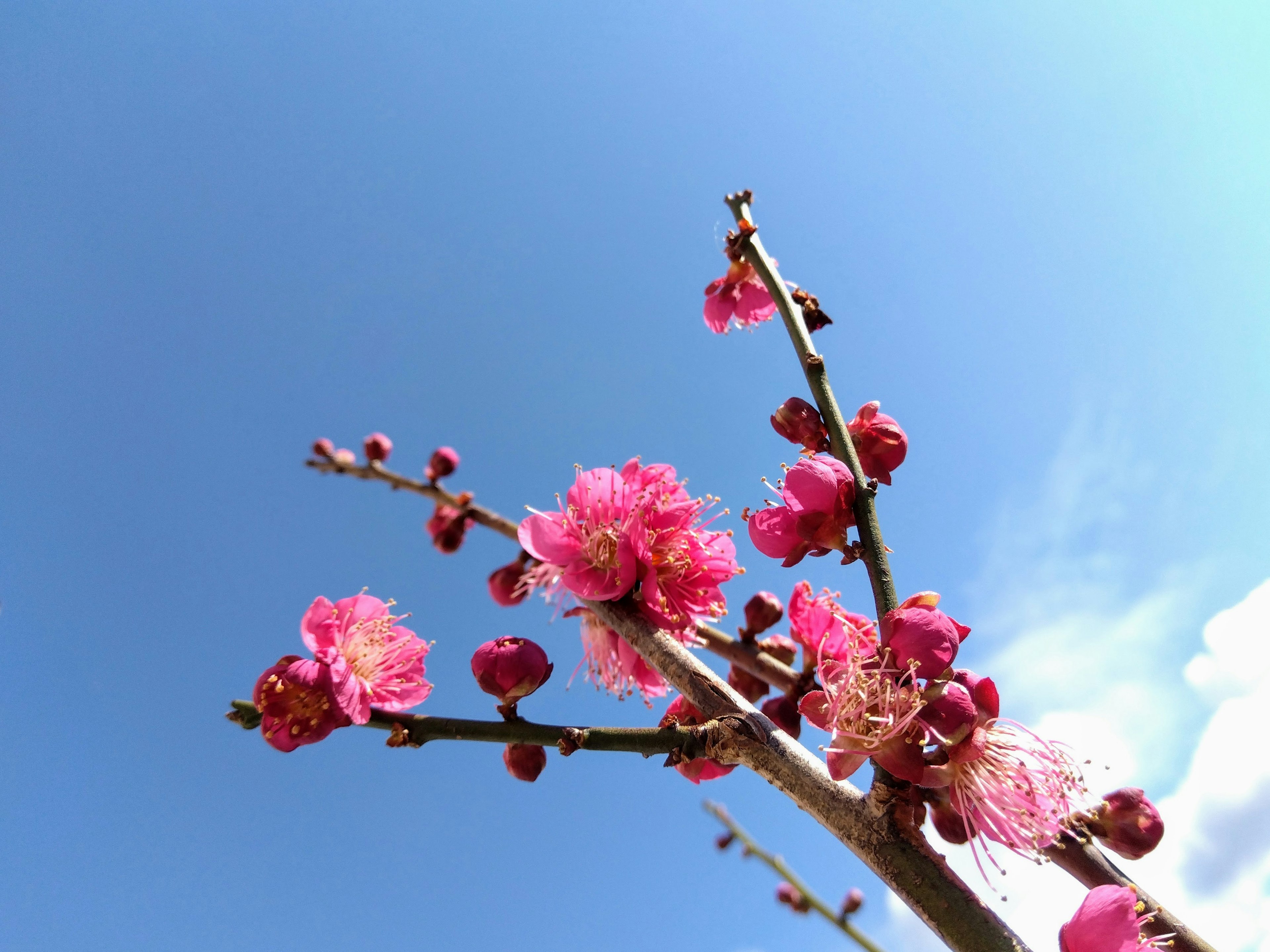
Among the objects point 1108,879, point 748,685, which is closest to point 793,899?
point 748,685

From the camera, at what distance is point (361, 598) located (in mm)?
1878

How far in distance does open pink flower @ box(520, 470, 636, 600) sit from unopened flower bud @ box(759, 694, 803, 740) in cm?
57

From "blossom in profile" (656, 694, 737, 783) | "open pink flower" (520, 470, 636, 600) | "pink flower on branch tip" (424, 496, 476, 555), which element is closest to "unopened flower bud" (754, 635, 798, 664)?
"blossom in profile" (656, 694, 737, 783)

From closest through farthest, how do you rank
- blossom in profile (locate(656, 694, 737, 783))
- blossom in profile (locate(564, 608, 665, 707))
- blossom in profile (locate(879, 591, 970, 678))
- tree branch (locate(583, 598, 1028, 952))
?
1. tree branch (locate(583, 598, 1028, 952))
2. blossom in profile (locate(879, 591, 970, 678))
3. blossom in profile (locate(656, 694, 737, 783))
4. blossom in profile (locate(564, 608, 665, 707))

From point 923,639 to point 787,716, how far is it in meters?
0.84

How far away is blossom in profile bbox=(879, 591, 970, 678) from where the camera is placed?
1.17m

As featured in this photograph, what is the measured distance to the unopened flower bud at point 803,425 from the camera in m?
1.59

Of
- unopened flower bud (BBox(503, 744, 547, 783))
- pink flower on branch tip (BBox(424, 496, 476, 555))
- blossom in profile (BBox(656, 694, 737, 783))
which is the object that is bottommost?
→ blossom in profile (BBox(656, 694, 737, 783))

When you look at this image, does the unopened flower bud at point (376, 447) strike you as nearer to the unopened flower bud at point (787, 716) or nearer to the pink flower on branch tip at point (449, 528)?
the pink flower on branch tip at point (449, 528)

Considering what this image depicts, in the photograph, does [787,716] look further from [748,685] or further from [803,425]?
[803,425]

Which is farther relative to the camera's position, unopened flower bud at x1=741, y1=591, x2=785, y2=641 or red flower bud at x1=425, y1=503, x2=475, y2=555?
red flower bud at x1=425, y1=503, x2=475, y2=555

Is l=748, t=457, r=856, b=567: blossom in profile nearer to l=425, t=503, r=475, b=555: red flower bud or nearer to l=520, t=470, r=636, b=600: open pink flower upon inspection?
l=520, t=470, r=636, b=600: open pink flower

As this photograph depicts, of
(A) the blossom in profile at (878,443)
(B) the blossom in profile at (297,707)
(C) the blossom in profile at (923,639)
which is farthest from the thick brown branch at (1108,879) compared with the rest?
(B) the blossom in profile at (297,707)

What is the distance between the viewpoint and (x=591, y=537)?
1897 millimetres
